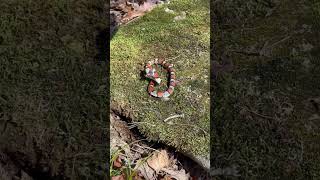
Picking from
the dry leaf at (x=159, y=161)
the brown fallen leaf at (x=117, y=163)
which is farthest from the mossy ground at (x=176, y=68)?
the brown fallen leaf at (x=117, y=163)

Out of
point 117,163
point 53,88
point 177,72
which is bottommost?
point 117,163

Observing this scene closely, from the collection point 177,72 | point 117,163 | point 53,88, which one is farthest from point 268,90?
point 53,88

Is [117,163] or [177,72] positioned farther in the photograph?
[177,72]

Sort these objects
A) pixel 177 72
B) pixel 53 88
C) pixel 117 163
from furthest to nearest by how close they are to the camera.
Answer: pixel 177 72, pixel 53 88, pixel 117 163

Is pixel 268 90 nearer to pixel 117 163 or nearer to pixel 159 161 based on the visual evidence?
pixel 159 161

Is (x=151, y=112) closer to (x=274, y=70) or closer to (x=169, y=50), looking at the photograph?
(x=169, y=50)

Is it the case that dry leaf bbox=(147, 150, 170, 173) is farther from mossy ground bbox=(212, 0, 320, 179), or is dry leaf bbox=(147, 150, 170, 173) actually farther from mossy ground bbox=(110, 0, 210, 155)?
mossy ground bbox=(212, 0, 320, 179)

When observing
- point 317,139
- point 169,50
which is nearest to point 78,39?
point 169,50
